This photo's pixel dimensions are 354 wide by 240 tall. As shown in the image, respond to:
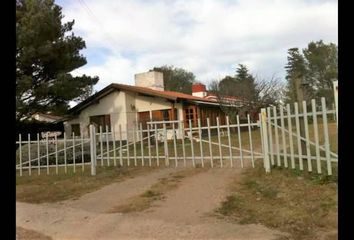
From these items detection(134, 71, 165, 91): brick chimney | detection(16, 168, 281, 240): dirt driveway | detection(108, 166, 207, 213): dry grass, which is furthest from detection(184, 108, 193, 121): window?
detection(16, 168, 281, 240): dirt driveway

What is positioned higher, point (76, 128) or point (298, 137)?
point (76, 128)

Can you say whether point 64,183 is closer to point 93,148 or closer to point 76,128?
point 93,148

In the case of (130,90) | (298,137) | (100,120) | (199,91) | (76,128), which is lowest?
(298,137)

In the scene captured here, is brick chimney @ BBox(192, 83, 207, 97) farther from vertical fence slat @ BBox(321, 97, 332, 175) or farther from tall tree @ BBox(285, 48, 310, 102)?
vertical fence slat @ BBox(321, 97, 332, 175)

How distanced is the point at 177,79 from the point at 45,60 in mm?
44775

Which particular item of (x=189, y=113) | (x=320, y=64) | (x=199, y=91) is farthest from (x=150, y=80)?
(x=320, y=64)

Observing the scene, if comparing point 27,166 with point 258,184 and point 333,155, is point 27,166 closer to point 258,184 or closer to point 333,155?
point 258,184

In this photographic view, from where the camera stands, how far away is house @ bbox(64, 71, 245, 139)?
28.2 meters

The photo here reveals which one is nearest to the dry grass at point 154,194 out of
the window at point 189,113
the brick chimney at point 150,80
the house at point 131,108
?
the house at point 131,108

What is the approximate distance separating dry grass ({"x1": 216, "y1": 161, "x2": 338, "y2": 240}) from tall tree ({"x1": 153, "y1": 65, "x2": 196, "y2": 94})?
56231mm

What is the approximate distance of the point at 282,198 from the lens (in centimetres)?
714

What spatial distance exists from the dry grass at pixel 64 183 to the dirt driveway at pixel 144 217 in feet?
1.79

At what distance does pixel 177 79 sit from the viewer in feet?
224
